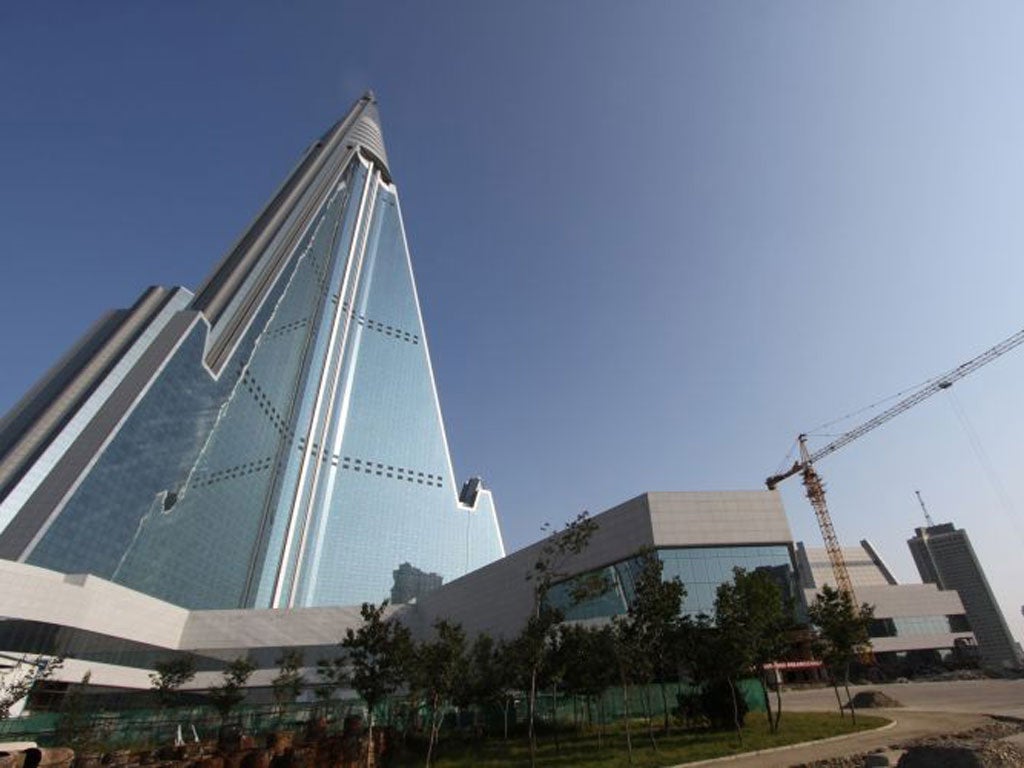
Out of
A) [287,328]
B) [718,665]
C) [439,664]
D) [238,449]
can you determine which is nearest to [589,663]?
[718,665]

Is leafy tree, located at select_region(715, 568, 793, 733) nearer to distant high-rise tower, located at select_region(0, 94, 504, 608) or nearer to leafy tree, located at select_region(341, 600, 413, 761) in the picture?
leafy tree, located at select_region(341, 600, 413, 761)

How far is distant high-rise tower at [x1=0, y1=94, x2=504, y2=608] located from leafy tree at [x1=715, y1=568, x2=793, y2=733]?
3457 inches

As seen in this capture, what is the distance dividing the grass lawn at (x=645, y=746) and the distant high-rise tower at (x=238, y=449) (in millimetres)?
75513

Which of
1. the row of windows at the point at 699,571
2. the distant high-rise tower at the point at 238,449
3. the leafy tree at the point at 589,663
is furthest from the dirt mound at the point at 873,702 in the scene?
the distant high-rise tower at the point at 238,449

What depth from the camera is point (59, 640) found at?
74.5m

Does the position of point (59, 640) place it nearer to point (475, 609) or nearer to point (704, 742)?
point (475, 609)

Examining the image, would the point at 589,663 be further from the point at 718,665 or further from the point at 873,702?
the point at 873,702

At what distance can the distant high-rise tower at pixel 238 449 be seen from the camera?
8988 cm

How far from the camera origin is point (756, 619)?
31.4 meters

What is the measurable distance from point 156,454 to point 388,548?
84689 mm

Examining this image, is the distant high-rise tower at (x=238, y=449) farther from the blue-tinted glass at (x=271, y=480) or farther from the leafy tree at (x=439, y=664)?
the leafy tree at (x=439, y=664)

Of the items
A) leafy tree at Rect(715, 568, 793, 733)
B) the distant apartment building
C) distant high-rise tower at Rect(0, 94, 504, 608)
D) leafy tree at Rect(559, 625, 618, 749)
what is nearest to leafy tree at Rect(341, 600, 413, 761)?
leafy tree at Rect(559, 625, 618, 749)

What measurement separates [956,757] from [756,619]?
662 inches

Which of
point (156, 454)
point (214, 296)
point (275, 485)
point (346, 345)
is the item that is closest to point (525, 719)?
point (156, 454)
